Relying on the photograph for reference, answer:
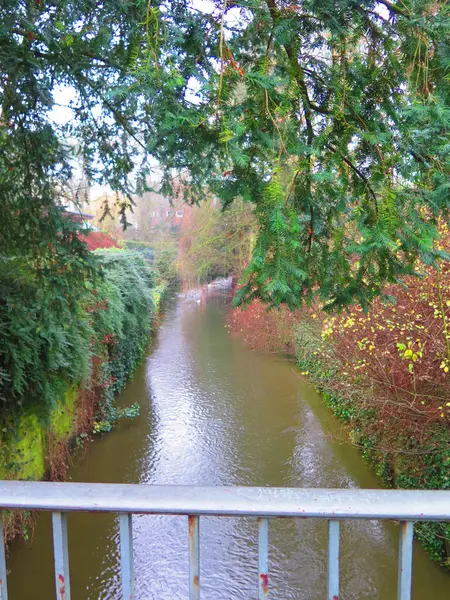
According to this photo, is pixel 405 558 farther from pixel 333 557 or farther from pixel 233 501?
pixel 233 501

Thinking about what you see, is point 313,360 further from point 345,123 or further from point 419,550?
point 345,123

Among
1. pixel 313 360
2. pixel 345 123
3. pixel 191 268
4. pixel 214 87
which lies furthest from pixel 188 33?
pixel 191 268

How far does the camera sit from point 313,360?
1114cm

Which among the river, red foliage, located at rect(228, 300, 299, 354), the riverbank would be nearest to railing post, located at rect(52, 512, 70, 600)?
the riverbank

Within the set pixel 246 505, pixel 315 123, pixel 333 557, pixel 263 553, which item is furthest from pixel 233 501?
pixel 315 123

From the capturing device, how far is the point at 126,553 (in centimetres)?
102

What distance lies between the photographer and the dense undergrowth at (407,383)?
17.5 ft

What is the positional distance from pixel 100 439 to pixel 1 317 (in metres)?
5.36

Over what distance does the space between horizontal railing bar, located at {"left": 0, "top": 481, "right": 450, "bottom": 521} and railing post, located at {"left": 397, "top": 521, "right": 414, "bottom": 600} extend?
2.2 inches

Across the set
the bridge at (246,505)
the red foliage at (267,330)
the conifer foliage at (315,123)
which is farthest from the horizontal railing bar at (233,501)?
the red foliage at (267,330)

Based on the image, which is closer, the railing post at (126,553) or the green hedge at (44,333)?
the railing post at (126,553)

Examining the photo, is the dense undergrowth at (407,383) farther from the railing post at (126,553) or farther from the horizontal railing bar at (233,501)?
the railing post at (126,553)

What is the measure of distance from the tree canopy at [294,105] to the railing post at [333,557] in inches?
43.4

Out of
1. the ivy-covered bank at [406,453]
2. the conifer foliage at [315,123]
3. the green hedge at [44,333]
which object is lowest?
the ivy-covered bank at [406,453]
